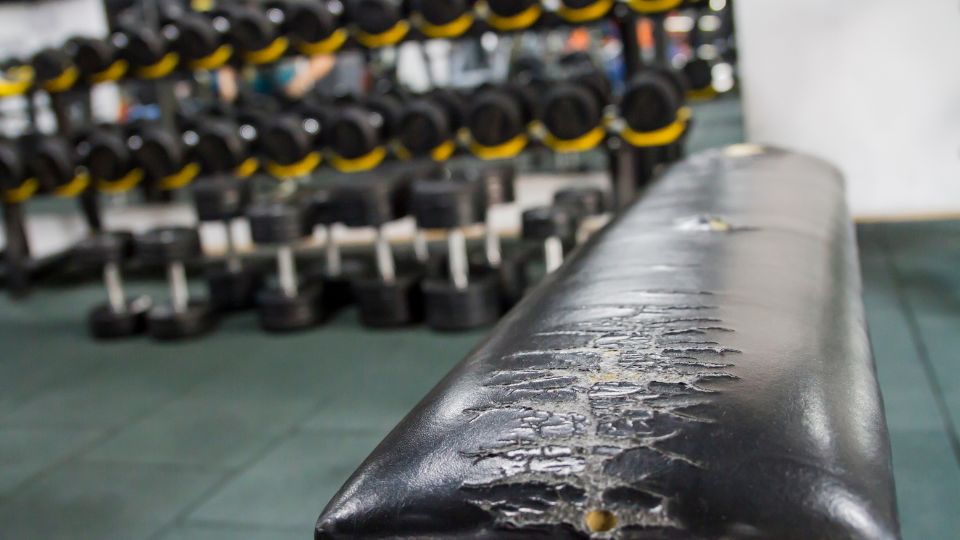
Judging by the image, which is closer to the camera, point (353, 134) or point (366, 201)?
point (366, 201)

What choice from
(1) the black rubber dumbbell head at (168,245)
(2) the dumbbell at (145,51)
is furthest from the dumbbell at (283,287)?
(2) the dumbbell at (145,51)

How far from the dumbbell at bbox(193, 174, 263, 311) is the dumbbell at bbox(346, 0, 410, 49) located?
802mm

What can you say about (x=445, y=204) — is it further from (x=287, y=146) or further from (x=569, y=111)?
(x=287, y=146)

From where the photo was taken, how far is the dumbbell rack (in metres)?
3.50

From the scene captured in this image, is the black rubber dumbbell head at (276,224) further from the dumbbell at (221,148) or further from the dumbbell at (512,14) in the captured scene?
the dumbbell at (512,14)

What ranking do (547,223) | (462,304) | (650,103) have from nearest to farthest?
1. (547,223)
2. (462,304)
3. (650,103)

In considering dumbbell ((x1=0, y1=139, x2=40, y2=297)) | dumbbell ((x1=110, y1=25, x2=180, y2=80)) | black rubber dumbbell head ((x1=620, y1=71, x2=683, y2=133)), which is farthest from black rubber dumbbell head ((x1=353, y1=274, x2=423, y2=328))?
dumbbell ((x1=0, y1=139, x2=40, y2=297))

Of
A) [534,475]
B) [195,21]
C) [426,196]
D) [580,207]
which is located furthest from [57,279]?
[534,475]

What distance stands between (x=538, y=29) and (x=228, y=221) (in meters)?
1.47

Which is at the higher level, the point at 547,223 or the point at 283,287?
the point at 547,223

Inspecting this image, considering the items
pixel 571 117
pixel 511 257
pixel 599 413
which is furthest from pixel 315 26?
pixel 599 413

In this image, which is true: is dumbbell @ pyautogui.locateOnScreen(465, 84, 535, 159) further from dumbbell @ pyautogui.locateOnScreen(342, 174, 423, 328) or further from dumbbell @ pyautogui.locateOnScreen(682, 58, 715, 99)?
dumbbell @ pyautogui.locateOnScreen(682, 58, 715, 99)

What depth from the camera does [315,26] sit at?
3814 millimetres

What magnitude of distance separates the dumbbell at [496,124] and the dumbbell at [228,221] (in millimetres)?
968
